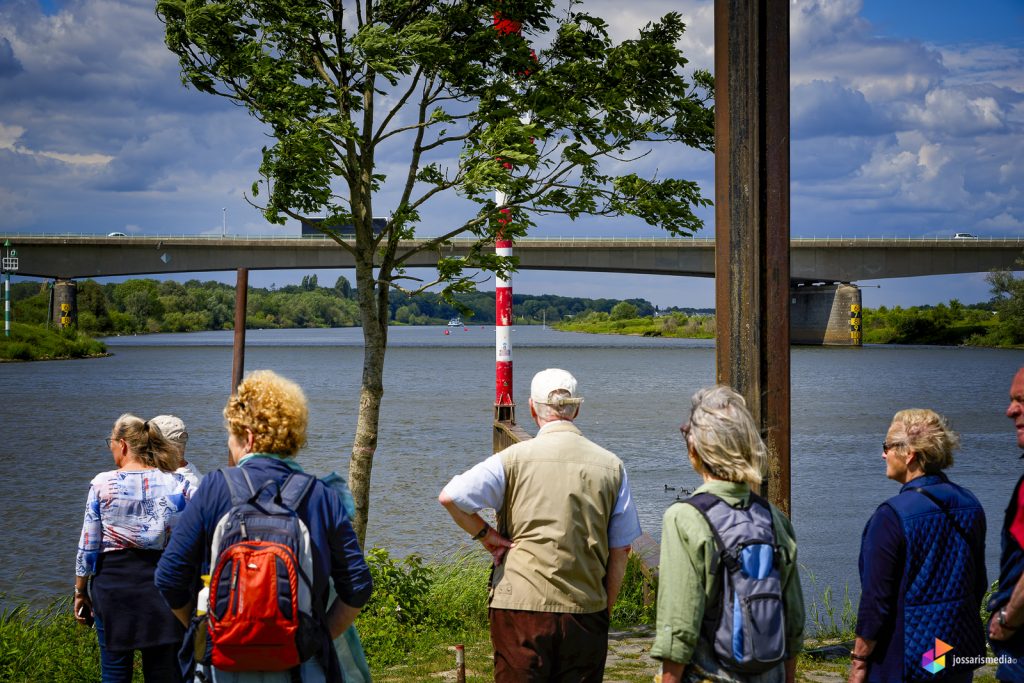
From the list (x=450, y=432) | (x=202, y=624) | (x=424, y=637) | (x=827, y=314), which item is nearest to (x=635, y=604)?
(x=424, y=637)

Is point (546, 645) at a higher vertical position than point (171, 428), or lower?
lower

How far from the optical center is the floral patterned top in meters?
4.34

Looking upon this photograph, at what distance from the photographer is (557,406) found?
13.0 feet

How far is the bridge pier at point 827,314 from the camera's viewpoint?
2928 inches

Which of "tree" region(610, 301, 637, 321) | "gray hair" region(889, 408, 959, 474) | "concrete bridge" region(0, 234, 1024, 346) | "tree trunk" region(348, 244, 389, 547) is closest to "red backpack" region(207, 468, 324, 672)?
"gray hair" region(889, 408, 959, 474)

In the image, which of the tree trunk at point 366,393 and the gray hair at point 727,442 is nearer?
the gray hair at point 727,442

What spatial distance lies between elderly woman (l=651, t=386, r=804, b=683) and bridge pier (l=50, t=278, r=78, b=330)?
71.1 m

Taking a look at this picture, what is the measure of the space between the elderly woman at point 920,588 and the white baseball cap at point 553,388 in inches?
47.2

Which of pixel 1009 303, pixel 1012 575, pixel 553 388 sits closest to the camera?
pixel 1012 575

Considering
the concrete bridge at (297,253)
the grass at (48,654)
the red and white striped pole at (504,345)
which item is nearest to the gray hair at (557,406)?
the grass at (48,654)

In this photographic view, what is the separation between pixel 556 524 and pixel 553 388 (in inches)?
20.8

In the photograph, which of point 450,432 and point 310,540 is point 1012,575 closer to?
point 310,540

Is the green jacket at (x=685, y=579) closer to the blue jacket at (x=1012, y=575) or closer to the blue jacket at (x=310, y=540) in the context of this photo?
the blue jacket at (x=1012, y=575)

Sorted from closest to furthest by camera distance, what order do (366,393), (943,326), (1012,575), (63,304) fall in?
(1012,575)
(366,393)
(63,304)
(943,326)
